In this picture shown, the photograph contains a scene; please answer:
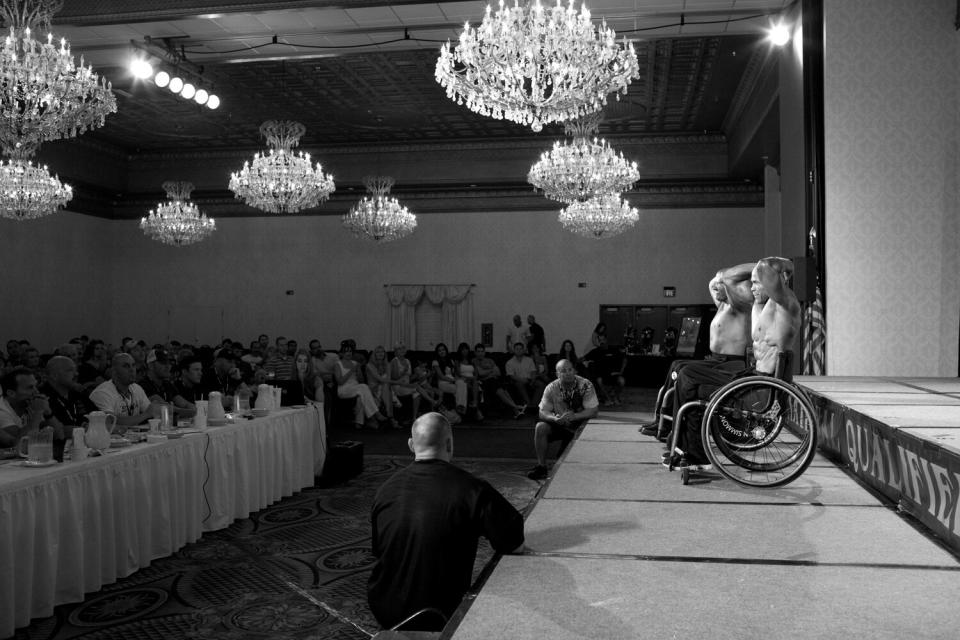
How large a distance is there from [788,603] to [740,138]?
1156 cm

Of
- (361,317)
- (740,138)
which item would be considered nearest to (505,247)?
(361,317)

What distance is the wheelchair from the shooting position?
3.75 meters

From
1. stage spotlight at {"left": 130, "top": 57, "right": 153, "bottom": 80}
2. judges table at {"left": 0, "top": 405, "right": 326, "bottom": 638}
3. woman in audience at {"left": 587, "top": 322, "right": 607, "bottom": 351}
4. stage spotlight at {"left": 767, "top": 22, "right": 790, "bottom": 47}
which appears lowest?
judges table at {"left": 0, "top": 405, "right": 326, "bottom": 638}

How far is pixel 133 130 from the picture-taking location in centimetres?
1464

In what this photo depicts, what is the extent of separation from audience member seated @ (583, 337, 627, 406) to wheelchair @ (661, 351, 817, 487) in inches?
337

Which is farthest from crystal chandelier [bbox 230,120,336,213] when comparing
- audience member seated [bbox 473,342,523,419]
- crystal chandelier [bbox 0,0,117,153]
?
audience member seated [bbox 473,342,523,419]

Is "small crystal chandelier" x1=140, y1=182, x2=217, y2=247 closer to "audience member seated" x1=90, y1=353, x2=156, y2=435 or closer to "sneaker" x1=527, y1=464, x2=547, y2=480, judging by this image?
"audience member seated" x1=90, y1=353, x2=156, y2=435

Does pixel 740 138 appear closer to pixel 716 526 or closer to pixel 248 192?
pixel 248 192

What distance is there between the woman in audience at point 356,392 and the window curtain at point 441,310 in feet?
17.5

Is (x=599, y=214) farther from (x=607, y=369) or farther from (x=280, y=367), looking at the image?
(x=280, y=367)

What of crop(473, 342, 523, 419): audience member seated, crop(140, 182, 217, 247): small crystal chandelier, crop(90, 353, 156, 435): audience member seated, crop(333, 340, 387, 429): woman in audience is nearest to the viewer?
crop(90, 353, 156, 435): audience member seated

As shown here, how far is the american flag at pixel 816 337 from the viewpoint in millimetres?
7023

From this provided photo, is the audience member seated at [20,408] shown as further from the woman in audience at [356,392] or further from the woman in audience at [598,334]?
the woman in audience at [598,334]

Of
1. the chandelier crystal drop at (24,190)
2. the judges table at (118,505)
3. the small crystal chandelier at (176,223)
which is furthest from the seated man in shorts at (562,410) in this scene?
the small crystal chandelier at (176,223)
